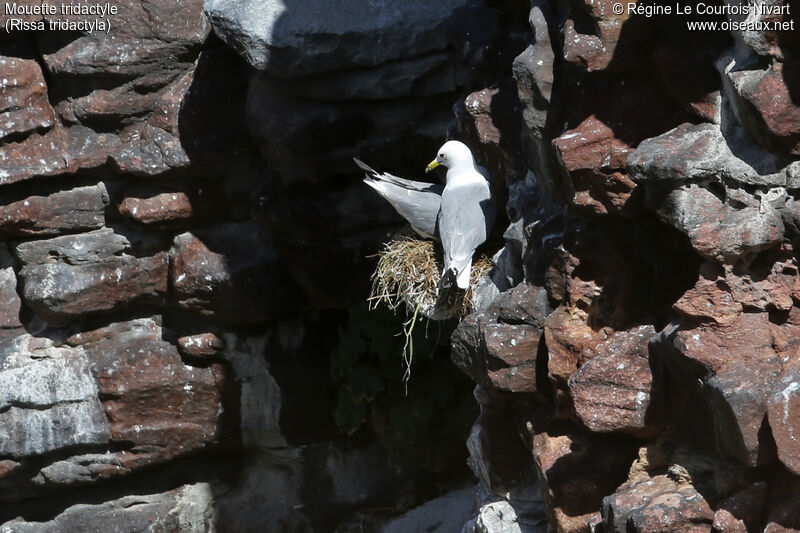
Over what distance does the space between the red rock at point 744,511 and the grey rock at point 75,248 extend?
378cm

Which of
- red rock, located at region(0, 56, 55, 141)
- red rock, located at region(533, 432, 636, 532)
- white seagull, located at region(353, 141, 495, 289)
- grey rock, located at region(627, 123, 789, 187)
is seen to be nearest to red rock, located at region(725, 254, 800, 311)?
grey rock, located at region(627, 123, 789, 187)

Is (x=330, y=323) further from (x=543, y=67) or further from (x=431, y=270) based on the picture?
(x=543, y=67)

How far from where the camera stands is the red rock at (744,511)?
206 cm

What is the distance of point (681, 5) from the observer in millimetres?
2273

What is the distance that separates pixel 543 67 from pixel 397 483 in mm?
3317

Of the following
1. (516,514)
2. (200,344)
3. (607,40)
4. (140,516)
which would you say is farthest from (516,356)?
(140,516)

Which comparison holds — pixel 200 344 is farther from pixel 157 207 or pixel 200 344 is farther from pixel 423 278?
pixel 423 278

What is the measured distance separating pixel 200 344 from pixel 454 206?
7.03 ft

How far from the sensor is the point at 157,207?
16.3 feet

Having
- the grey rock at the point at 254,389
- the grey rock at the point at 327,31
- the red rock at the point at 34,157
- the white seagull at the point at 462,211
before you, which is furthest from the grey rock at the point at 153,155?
the white seagull at the point at 462,211

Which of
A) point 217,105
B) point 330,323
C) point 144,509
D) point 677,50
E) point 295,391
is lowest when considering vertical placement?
point 144,509

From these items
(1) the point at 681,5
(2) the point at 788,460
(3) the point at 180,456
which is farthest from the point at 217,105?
(2) the point at 788,460

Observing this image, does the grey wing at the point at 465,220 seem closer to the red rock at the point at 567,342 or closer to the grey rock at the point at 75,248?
the red rock at the point at 567,342

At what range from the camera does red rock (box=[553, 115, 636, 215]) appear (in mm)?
2436
